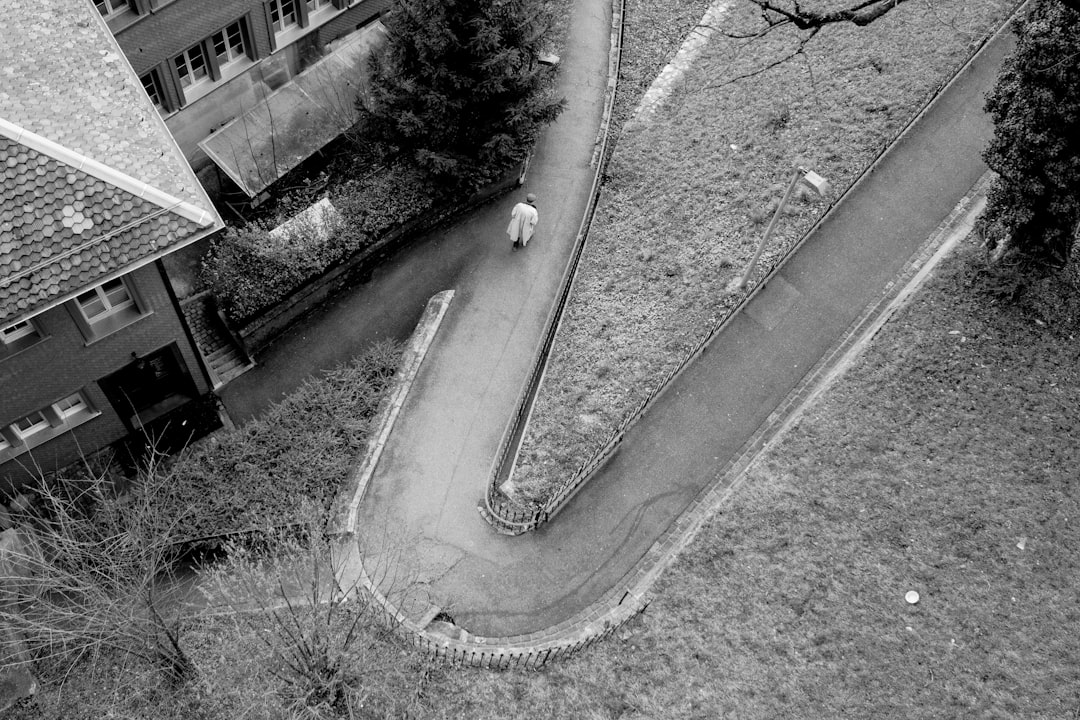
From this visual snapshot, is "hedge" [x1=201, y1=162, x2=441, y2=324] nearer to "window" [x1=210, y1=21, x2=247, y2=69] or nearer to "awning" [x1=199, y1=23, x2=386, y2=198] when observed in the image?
"awning" [x1=199, y1=23, x2=386, y2=198]

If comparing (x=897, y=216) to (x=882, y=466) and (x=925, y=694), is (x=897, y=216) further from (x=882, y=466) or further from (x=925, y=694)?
(x=925, y=694)

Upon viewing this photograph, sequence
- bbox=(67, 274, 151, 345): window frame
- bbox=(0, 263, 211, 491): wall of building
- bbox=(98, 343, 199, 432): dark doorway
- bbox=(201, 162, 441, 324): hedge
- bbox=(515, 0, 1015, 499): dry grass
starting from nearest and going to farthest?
bbox=(0, 263, 211, 491): wall of building
bbox=(67, 274, 151, 345): window frame
bbox=(98, 343, 199, 432): dark doorway
bbox=(515, 0, 1015, 499): dry grass
bbox=(201, 162, 441, 324): hedge

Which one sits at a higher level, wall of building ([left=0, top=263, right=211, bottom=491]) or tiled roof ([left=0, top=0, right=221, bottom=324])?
tiled roof ([left=0, top=0, right=221, bottom=324])

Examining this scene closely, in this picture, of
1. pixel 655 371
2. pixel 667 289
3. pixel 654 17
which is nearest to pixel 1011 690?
pixel 655 371

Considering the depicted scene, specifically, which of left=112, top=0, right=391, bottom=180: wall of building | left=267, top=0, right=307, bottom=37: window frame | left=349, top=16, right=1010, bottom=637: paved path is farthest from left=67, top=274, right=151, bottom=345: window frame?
left=267, top=0, right=307, bottom=37: window frame

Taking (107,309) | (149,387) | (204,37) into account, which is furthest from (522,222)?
(107,309)

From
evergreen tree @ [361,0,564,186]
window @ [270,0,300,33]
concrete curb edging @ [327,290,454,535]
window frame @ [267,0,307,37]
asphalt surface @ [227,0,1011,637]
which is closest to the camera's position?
asphalt surface @ [227,0,1011,637]

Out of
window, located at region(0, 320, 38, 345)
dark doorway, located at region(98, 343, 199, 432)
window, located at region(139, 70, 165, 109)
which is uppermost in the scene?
window, located at region(139, 70, 165, 109)

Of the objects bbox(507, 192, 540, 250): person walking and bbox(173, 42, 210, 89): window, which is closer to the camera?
bbox(507, 192, 540, 250): person walking
